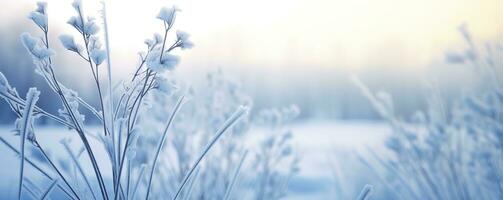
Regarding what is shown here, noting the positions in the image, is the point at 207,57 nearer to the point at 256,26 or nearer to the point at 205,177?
the point at 205,177

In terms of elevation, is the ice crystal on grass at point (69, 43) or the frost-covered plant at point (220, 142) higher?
the ice crystal on grass at point (69, 43)

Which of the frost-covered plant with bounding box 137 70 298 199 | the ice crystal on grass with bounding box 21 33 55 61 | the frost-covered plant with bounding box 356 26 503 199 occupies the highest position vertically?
the frost-covered plant with bounding box 356 26 503 199

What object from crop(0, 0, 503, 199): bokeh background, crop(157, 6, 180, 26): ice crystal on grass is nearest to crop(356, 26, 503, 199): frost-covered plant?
crop(0, 0, 503, 199): bokeh background

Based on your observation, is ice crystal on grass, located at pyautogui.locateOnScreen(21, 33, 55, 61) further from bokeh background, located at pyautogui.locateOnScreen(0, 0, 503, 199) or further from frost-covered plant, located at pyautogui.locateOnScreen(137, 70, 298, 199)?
frost-covered plant, located at pyautogui.locateOnScreen(137, 70, 298, 199)

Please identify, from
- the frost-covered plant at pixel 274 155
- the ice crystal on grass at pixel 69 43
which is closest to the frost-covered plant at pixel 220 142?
the frost-covered plant at pixel 274 155

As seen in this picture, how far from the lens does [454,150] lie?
6.06 ft

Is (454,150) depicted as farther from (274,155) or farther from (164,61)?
(164,61)

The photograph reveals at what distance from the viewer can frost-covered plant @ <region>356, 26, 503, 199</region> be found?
1.51m

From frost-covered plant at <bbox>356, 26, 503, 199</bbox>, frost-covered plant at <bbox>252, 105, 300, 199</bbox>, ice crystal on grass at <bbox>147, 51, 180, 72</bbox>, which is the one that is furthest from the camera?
frost-covered plant at <bbox>252, 105, 300, 199</bbox>

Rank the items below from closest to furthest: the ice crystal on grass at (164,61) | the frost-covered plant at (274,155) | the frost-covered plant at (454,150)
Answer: the ice crystal on grass at (164,61) → the frost-covered plant at (454,150) → the frost-covered plant at (274,155)

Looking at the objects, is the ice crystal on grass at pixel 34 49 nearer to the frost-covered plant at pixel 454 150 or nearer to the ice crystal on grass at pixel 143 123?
the ice crystal on grass at pixel 143 123

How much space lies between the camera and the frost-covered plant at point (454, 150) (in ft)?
4.97

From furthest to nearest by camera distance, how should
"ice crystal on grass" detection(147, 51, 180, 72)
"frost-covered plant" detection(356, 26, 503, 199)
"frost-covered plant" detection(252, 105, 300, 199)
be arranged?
"frost-covered plant" detection(252, 105, 300, 199)
"frost-covered plant" detection(356, 26, 503, 199)
"ice crystal on grass" detection(147, 51, 180, 72)


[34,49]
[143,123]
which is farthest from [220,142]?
[34,49]
